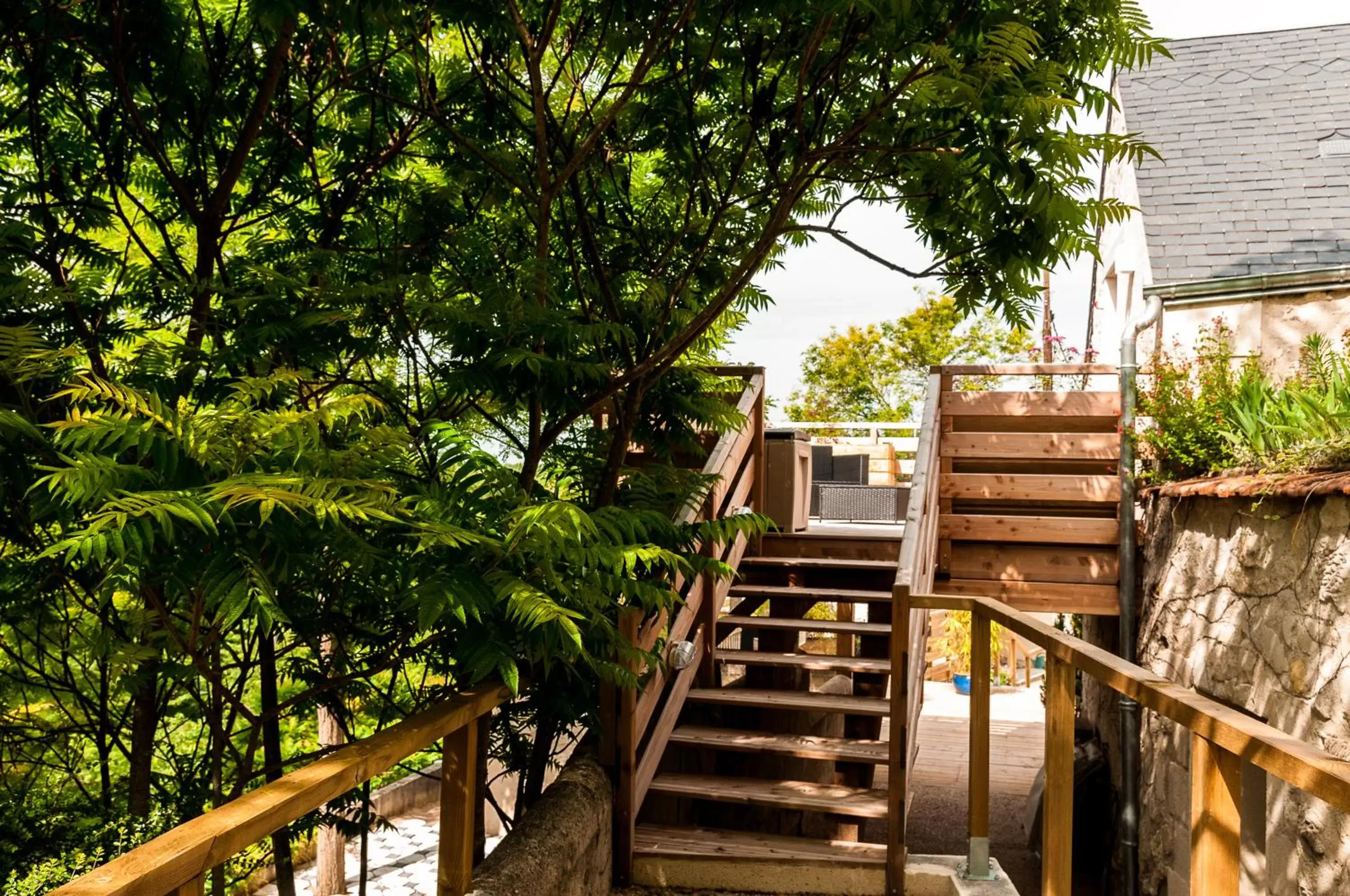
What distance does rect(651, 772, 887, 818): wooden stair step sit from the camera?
4.67m

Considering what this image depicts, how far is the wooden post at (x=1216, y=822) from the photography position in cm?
181

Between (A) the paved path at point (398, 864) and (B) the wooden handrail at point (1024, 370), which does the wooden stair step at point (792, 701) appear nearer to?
(B) the wooden handrail at point (1024, 370)

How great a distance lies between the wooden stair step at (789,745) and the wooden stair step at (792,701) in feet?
0.50

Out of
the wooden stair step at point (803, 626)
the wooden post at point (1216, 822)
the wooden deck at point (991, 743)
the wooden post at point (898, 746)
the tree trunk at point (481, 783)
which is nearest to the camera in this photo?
the wooden post at point (1216, 822)

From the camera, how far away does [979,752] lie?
399 centimetres

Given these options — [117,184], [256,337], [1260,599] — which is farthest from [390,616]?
[1260,599]

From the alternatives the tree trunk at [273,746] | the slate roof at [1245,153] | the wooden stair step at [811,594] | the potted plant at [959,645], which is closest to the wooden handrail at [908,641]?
the wooden stair step at [811,594]

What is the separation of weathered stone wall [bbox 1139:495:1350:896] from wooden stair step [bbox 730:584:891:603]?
1911 millimetres

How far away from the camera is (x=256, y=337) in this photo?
317 centimetres

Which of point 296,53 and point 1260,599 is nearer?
point 296,53

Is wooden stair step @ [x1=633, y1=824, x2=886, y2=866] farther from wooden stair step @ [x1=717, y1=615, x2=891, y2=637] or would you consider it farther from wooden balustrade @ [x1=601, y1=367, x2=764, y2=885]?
wooden stair step @ [x1=717, y1=615, x2=891, y2=637]

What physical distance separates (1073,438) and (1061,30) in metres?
4.74

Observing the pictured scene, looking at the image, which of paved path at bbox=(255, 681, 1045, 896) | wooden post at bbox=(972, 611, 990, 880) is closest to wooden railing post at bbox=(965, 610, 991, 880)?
wooden post at bbox=(972, 611, 990, 880)

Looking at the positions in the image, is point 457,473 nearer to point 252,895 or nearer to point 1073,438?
point 1073,438
